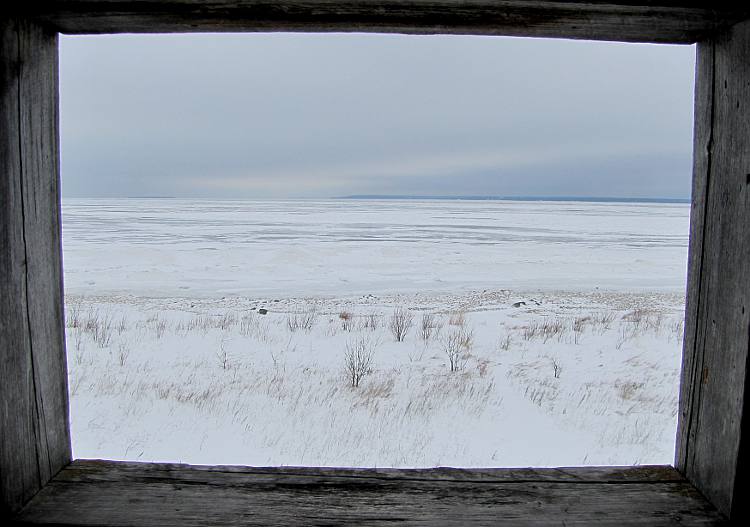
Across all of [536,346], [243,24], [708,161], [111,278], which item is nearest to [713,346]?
[708,161]

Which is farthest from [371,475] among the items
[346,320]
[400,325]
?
[346,320]

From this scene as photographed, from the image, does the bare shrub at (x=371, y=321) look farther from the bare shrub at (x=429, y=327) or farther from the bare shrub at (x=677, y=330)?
the bare shrub at (x=677, y=330)

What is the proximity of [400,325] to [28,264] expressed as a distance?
6.87 meters

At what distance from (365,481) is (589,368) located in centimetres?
563

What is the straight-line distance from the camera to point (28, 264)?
1050 millimetres

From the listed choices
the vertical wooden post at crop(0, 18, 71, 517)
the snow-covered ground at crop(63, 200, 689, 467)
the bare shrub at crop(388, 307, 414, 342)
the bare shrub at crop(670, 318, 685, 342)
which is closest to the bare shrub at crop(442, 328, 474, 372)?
the snow-covered ground at crop(63, 200, 689, 467)

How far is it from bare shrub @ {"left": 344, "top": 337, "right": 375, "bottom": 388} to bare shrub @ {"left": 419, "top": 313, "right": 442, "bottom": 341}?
84cm

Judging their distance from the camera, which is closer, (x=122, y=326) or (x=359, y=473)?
(x=359, y=473)

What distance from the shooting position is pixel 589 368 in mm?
6180

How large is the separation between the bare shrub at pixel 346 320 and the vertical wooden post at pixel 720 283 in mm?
7086

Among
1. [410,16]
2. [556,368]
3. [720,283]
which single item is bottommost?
[556,368]

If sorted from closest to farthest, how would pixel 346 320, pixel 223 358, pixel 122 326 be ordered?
1. pixel 223 358
2. pixel 122 326
3. pixel 346 320

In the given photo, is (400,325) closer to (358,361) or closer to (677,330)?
(358,361)

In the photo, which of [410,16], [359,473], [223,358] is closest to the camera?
[410,16]
